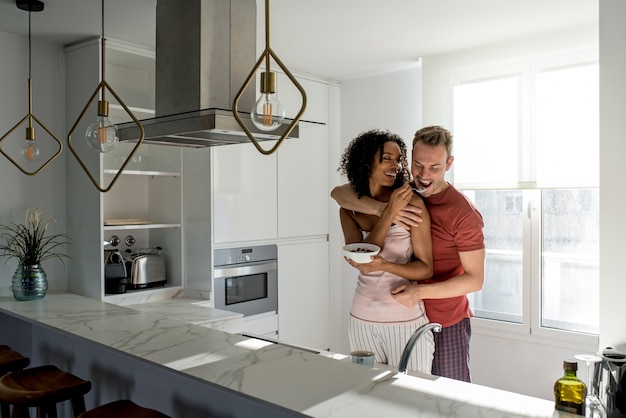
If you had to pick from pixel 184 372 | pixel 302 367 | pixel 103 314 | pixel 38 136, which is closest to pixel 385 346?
pixel 302 367

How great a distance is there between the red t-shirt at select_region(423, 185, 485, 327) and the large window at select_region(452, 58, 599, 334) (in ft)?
5.38

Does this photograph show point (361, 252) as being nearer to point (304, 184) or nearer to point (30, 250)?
point (30, 250)

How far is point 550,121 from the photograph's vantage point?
3703 mm

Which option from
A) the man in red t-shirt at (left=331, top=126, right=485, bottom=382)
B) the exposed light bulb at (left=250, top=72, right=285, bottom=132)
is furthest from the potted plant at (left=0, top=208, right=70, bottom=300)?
the exposed light bulb at (left=250, top=72, right=285, bottom=132)

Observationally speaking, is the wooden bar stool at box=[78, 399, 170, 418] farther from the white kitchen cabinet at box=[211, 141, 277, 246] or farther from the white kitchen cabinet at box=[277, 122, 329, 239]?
the white kitchen cabinet at box=[277, 122, 329, 239]

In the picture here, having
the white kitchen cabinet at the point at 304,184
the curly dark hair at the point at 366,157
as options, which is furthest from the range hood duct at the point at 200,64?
the white kitchen cabinet at the point at 304,184

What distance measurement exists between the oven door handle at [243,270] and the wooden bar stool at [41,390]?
4.97ft

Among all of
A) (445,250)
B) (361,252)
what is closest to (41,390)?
(361,252)

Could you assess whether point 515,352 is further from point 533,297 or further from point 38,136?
point 38,136

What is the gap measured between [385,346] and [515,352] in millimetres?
1997

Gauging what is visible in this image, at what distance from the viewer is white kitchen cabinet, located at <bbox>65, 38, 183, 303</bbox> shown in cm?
355

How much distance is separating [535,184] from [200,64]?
7.90 feet

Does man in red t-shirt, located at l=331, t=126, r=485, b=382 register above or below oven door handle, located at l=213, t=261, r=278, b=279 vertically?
above

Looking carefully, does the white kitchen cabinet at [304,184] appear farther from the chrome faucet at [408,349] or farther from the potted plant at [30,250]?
the chrome faucet at [408,349]
